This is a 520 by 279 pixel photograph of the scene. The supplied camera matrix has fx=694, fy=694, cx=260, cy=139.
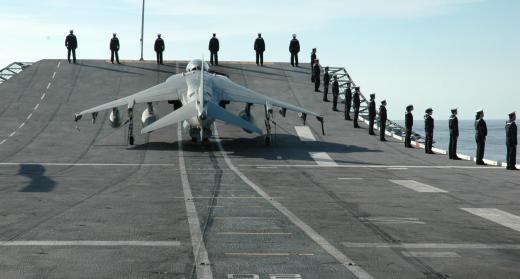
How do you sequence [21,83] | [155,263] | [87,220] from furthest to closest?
[21,83], [87,220], [155,263]

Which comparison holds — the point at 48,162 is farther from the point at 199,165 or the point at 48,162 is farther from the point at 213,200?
the point at 213,200

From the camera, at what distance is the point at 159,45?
59531 millimetres

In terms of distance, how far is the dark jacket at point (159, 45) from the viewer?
59219 mm

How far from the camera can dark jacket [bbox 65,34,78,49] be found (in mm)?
57844

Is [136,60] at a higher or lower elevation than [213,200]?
higher

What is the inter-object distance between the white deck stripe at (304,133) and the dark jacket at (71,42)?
82.4ft

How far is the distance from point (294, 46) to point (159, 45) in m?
11.7

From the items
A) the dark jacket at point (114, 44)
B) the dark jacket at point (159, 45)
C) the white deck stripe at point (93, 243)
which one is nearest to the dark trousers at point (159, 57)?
the dark jacket at point (159, 45)

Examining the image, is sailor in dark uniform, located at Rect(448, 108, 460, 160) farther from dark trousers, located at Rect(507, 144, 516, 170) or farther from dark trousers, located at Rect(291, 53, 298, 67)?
dark trousers, located at Rect(291, 53, 298, 67)

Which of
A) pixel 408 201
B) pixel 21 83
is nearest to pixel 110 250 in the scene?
pixel 408 201

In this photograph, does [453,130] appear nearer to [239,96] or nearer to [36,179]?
[239,96]

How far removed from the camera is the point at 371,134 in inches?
1594

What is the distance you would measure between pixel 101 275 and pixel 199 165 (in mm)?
17808

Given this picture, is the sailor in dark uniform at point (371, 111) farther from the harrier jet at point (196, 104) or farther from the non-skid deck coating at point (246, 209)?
the harrier jet at point (196, 104)
